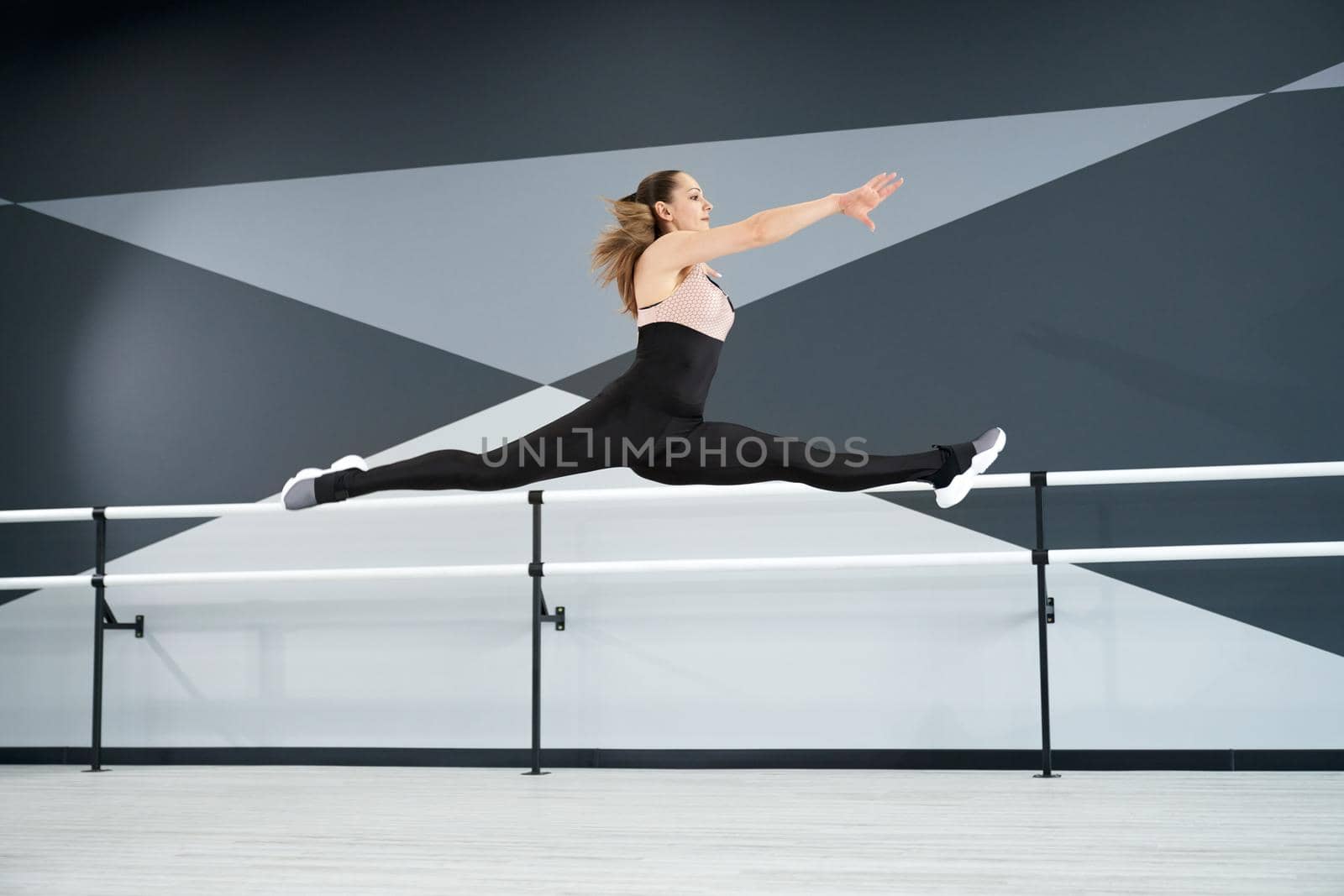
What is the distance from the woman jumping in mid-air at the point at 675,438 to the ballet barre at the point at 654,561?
454mm

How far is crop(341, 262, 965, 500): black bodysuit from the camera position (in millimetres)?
2412

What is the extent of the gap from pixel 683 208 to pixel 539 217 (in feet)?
4.60

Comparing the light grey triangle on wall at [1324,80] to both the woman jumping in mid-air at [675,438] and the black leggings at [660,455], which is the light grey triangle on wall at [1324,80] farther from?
the black leggings at [660,455]

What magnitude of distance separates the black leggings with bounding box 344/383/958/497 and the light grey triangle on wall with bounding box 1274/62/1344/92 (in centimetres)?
186

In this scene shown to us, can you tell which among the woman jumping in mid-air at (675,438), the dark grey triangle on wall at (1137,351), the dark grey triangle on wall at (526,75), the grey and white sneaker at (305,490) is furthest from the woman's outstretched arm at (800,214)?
the dark grey triangle on wall at (526,75)

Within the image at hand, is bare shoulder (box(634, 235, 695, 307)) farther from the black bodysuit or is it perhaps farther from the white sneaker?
the white sneaker

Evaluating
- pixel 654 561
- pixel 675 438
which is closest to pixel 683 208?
pixel 675 438

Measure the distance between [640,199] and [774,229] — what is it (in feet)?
1.39

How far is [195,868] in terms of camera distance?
2051mm

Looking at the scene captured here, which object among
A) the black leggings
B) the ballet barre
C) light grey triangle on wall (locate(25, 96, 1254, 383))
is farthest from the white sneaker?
light grey triangle on wall (locate(25, 96, 1254, 383))

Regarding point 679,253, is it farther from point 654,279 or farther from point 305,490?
point 305,490

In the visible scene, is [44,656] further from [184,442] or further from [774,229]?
[774,229]

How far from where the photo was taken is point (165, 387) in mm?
4094

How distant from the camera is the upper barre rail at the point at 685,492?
3.02 meters
